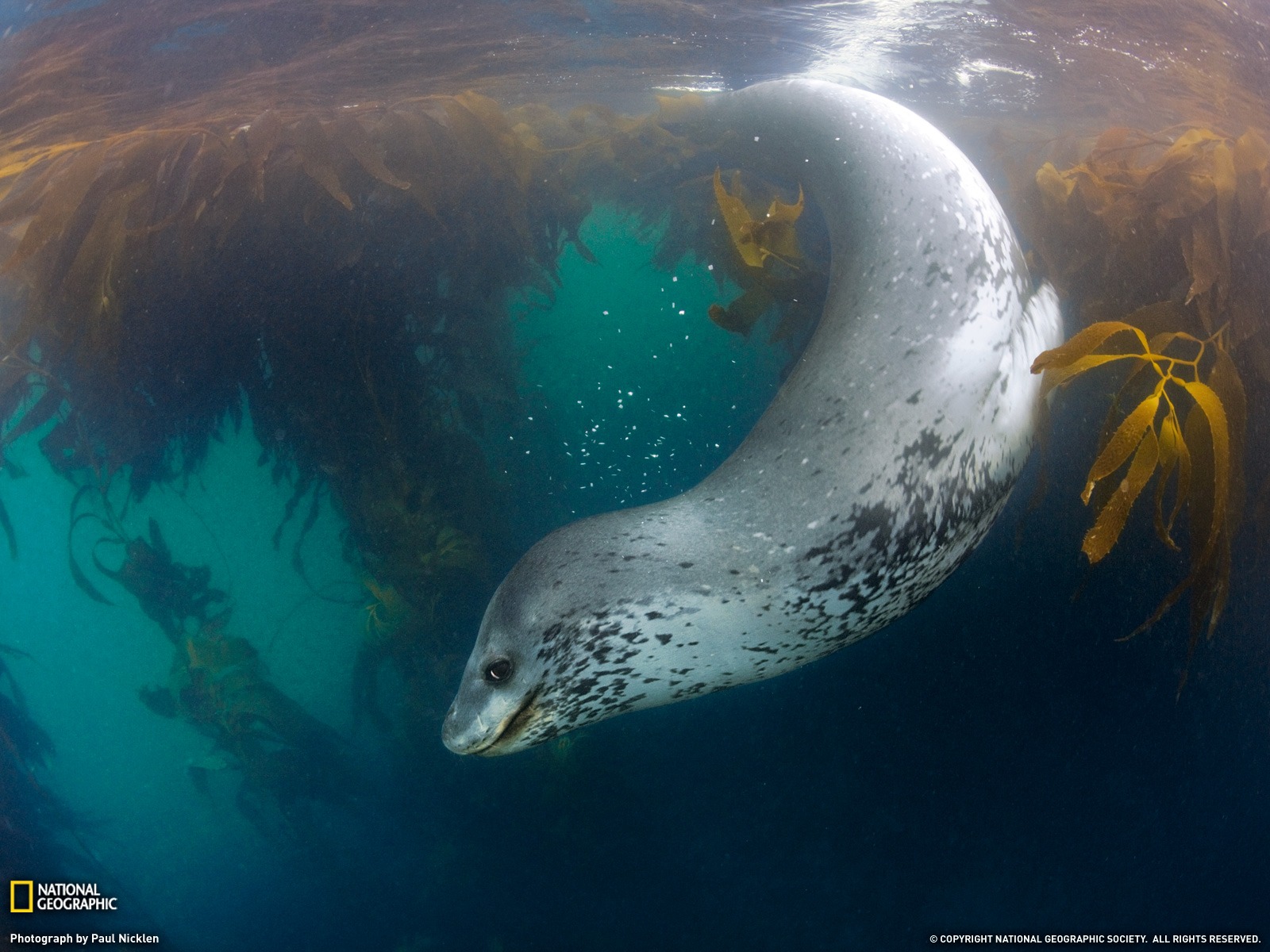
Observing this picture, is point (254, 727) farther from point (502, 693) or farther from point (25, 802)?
point (502, 693)

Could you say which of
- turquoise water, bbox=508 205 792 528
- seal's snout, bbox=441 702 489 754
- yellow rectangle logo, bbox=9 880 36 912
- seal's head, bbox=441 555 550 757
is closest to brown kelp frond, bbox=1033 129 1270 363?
turquoise water, bbox=508 205 792 528

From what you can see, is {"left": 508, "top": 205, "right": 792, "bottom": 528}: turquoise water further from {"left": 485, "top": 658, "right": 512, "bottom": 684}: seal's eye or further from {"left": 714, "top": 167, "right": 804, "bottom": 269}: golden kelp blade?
{"left": 485, "top": 658, "right": 512, "bottom": 684}: seal's eye

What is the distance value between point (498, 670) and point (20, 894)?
121 inches

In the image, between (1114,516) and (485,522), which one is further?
(485,522)

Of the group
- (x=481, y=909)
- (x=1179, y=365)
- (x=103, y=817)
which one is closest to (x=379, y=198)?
(x=1179, y=365)

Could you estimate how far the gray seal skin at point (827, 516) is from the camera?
1.31 metres

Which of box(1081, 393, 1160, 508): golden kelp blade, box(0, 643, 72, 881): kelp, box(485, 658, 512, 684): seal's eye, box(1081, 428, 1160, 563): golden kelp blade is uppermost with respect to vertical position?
box(1081, 393, 1160, 508): golden kelp blade

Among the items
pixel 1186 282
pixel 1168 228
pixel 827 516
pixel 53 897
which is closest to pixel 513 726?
pixel 827 516

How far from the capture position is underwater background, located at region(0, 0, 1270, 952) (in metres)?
1.99

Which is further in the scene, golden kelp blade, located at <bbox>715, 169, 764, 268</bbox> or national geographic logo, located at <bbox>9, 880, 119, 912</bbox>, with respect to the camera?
national geographic logo, located at <bbox>9, 880, 119, 912</bbox>

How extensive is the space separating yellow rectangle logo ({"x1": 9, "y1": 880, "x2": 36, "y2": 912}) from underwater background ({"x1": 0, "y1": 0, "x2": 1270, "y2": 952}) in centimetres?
6

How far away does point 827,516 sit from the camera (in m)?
1.31

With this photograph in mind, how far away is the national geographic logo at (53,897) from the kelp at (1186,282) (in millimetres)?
4179

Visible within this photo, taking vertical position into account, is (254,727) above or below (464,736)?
below
